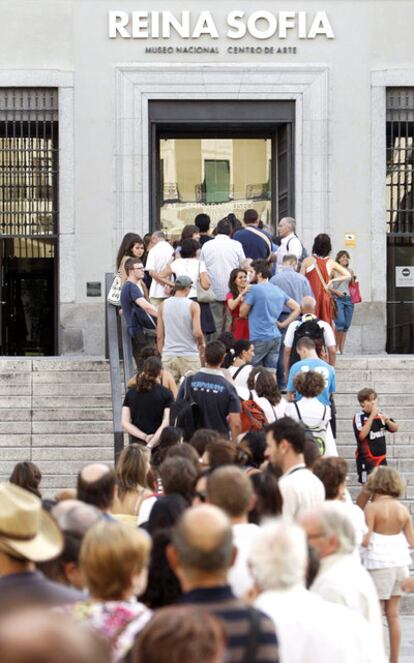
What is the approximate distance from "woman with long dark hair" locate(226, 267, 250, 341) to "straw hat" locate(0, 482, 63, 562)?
337 inches

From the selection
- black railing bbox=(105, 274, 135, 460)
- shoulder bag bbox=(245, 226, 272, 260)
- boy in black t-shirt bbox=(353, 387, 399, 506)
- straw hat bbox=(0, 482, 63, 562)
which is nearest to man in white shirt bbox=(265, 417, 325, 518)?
straw hat bbox=(0, 482, 63, 562)

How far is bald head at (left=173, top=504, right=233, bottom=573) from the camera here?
421 cm

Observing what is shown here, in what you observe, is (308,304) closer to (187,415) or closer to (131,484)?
(187,415)

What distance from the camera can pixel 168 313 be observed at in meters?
12.5

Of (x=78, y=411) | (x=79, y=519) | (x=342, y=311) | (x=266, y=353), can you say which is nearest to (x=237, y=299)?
(x=266, y=353)

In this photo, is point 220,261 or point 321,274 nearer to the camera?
point 220,261

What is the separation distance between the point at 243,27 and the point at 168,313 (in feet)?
26.7

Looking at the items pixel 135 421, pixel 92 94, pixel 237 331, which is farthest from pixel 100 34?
pixel 135 421

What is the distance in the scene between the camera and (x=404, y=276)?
66.9 ft

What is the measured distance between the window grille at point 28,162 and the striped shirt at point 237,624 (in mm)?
15820

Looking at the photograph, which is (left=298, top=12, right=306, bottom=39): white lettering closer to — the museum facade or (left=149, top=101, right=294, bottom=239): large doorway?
the museum facade

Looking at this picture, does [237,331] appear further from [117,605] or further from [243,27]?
[117,605]

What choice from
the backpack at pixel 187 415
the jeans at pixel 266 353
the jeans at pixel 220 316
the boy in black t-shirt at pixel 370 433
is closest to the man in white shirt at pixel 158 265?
the jeans at pixel 220 316

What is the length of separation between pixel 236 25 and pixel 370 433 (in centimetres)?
905
